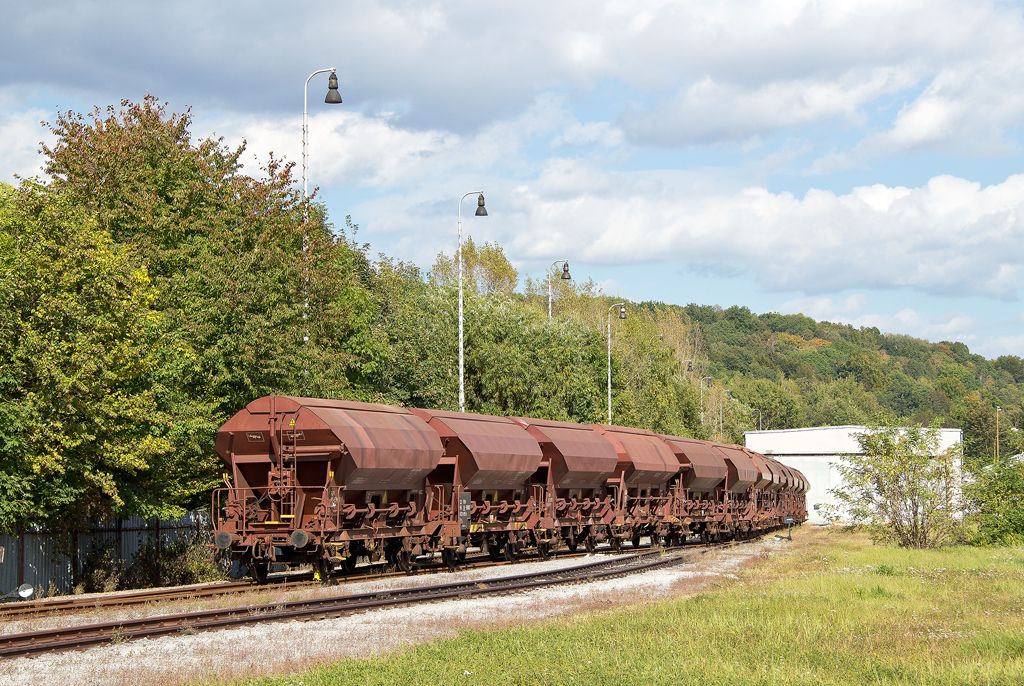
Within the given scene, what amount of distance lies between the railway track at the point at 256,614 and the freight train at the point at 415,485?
3113mm

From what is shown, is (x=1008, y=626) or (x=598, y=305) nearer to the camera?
(x=1008, y=626)

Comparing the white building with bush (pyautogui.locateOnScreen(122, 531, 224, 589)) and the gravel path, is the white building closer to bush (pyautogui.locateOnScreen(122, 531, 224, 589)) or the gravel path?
bush (pyautogui.locateOnScreen(122, 531, 224, 589))

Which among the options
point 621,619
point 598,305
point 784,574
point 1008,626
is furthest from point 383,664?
point 598,305

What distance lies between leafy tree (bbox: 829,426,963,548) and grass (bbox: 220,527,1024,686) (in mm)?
18329

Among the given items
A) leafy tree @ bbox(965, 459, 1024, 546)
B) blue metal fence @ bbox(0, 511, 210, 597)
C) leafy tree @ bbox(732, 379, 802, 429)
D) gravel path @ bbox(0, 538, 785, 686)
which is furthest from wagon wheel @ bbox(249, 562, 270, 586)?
leafy tree @ bbox(732, 379, 802, 429)

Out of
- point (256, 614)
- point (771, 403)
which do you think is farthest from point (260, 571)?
point (771, 403)

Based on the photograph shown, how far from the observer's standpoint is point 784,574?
29906mm

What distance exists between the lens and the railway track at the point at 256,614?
16.0 metres

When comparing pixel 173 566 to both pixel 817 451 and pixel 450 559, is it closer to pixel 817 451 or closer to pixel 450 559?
pixel 450 559

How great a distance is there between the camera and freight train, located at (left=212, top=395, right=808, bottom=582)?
81.4 feet

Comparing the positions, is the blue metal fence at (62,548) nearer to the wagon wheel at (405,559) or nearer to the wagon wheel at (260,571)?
the wagon wheel at (260,571)

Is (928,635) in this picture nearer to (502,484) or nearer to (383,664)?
(383,664)

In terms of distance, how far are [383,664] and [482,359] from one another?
45623mm

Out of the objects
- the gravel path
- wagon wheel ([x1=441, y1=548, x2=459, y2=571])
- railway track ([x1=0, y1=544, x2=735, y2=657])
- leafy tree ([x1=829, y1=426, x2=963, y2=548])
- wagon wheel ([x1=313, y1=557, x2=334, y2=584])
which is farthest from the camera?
leafy tree ([x1=829, y1=426, x2=963, y2=548])
